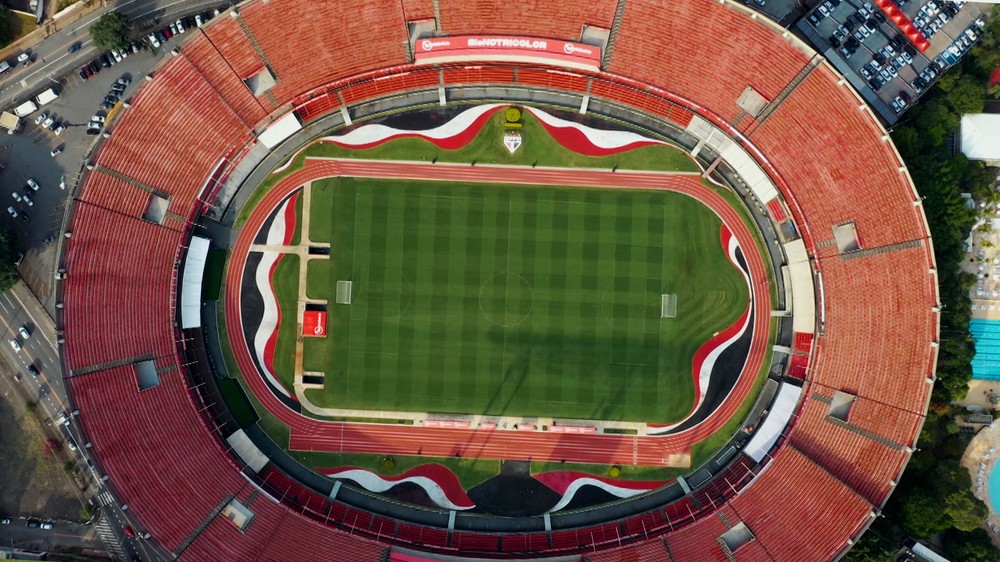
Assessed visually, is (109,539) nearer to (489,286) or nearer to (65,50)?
(489,286)

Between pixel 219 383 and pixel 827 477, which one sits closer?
pixel 827 477

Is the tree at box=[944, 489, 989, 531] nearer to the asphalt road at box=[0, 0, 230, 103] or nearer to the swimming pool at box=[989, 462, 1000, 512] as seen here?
the swimming pool at box=[989, 462, 1000, 512]

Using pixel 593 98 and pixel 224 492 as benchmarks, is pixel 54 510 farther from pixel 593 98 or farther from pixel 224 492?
pixel 593 98

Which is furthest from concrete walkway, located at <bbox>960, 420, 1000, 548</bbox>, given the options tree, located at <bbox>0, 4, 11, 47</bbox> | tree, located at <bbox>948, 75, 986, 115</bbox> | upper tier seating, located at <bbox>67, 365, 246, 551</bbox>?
tree, located at <bbox>0, 4, 11, 47</bbox>

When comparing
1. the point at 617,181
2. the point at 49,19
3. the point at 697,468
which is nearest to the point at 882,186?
the point at 617,181

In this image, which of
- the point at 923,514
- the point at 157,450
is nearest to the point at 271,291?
the point at 157,450

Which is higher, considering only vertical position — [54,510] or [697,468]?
[697,468]
